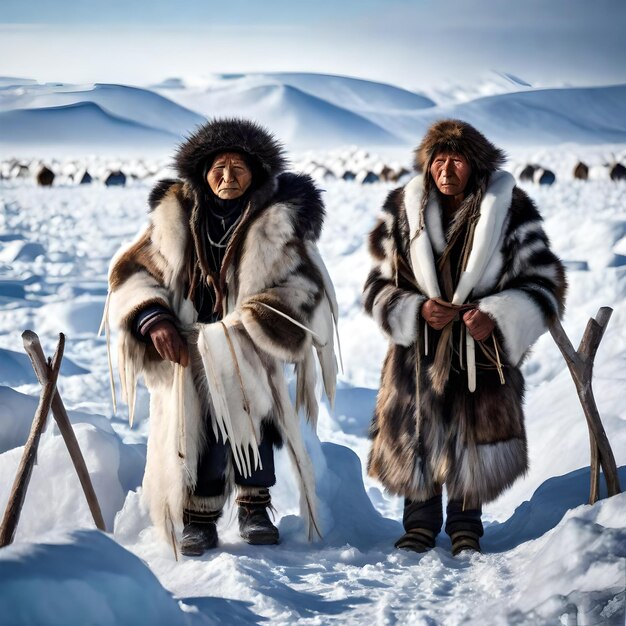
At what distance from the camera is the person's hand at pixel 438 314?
216 centimetres

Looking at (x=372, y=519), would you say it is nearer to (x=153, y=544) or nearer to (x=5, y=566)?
(x=153, y=544)

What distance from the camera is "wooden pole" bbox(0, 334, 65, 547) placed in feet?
6.16

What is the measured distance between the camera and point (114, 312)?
2.23 meters

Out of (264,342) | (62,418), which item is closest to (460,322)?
(264,342)

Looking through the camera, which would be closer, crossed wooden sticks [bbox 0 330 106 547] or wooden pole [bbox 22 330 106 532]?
crossed wooden sticks [bbox 0 330 106 547]

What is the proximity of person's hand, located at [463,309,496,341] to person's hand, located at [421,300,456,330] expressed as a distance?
0.03 metres

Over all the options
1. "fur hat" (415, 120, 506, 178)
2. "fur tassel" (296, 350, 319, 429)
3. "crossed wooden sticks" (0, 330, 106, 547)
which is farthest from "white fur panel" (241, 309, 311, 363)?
"fur hat" (415, 120, 506, 178)

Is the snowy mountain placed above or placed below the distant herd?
below

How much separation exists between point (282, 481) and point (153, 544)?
1.94 feet

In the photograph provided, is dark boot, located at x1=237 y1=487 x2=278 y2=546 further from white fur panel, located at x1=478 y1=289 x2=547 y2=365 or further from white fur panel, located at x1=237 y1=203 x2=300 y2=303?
white fur panel, located at x1=478 y1=289 x2=547 y2=365

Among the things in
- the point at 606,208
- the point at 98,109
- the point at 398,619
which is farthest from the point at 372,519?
the point at 606,208

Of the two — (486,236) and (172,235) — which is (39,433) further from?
(486,236)

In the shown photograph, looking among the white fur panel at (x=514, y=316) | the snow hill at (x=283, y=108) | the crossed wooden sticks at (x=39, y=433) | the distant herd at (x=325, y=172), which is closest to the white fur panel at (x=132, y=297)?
the crossed wooden sticks at (x=39, y=433)

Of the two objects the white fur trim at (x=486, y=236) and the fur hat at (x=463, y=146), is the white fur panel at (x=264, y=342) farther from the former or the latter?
the fur hat at (x=463, y=146)
